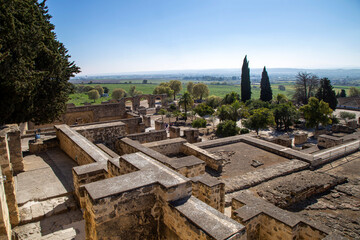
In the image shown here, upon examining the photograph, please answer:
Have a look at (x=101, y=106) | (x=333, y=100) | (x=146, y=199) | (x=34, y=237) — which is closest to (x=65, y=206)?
(x=34, y=237)

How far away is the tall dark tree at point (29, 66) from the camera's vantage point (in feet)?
29.0

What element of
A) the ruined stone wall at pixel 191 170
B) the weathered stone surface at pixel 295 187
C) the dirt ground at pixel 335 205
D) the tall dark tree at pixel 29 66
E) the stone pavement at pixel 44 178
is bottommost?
the dirt ground at pixel 335 205

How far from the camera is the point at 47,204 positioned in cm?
570

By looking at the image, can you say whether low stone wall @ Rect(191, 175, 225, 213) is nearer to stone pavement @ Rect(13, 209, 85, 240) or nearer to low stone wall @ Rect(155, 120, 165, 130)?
stone pavement @ Rect(13, 209, 85, 240)

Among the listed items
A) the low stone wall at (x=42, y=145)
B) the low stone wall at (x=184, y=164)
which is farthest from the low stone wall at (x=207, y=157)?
the low stone wall at (x=42, y=145)

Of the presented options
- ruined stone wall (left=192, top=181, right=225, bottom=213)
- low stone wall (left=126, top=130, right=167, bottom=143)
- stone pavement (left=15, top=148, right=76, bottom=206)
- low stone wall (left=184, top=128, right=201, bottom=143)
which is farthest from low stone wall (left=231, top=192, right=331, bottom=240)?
low stone wall (left=184, top=128, right=201, bottom=143)

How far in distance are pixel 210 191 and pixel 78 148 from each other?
15.4 feet

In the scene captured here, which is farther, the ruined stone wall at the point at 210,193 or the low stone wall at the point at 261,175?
the low stone wall at the point at 261,175

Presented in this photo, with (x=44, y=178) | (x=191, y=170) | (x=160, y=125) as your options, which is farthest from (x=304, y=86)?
(x=44, y=178)

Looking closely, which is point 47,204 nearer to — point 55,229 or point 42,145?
point 55,229

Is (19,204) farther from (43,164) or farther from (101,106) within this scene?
(101,106)

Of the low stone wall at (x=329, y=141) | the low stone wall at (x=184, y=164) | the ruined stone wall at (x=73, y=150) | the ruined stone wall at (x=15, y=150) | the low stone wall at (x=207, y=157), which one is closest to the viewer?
the low stone wall at (x=184, y=164)

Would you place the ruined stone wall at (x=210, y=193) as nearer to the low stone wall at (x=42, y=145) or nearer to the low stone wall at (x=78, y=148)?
the low stone wall at (x=78, y=148)

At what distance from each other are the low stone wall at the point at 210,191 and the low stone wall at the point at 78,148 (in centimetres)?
256
